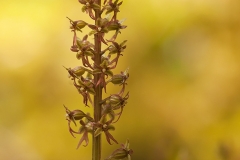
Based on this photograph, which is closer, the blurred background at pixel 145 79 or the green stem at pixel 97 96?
the green stem at pixel 97 96

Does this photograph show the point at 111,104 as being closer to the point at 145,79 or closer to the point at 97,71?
the point at 97,71

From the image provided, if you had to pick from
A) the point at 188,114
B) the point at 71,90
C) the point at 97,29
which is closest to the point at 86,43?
the point at 97,29

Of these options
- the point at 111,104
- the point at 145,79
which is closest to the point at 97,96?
the point at 111,104

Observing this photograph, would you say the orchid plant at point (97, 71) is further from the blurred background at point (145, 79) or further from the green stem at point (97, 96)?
the blurred background at point (145, 79)

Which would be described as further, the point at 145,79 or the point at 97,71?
the point at 145,79

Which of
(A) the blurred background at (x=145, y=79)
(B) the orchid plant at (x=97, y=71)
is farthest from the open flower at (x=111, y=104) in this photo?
(A) the blurred background at (x=145, y=79)

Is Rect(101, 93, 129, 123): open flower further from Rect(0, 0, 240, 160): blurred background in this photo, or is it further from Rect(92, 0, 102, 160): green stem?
Rect(0, 0, 240, 160): blurred background

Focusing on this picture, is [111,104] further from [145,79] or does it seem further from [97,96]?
[145,79]

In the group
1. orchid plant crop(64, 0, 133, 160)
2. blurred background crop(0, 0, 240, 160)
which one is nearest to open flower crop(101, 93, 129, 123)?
orchid plant crop(64, 0, 133, 160)

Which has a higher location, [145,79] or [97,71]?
[97,71]
